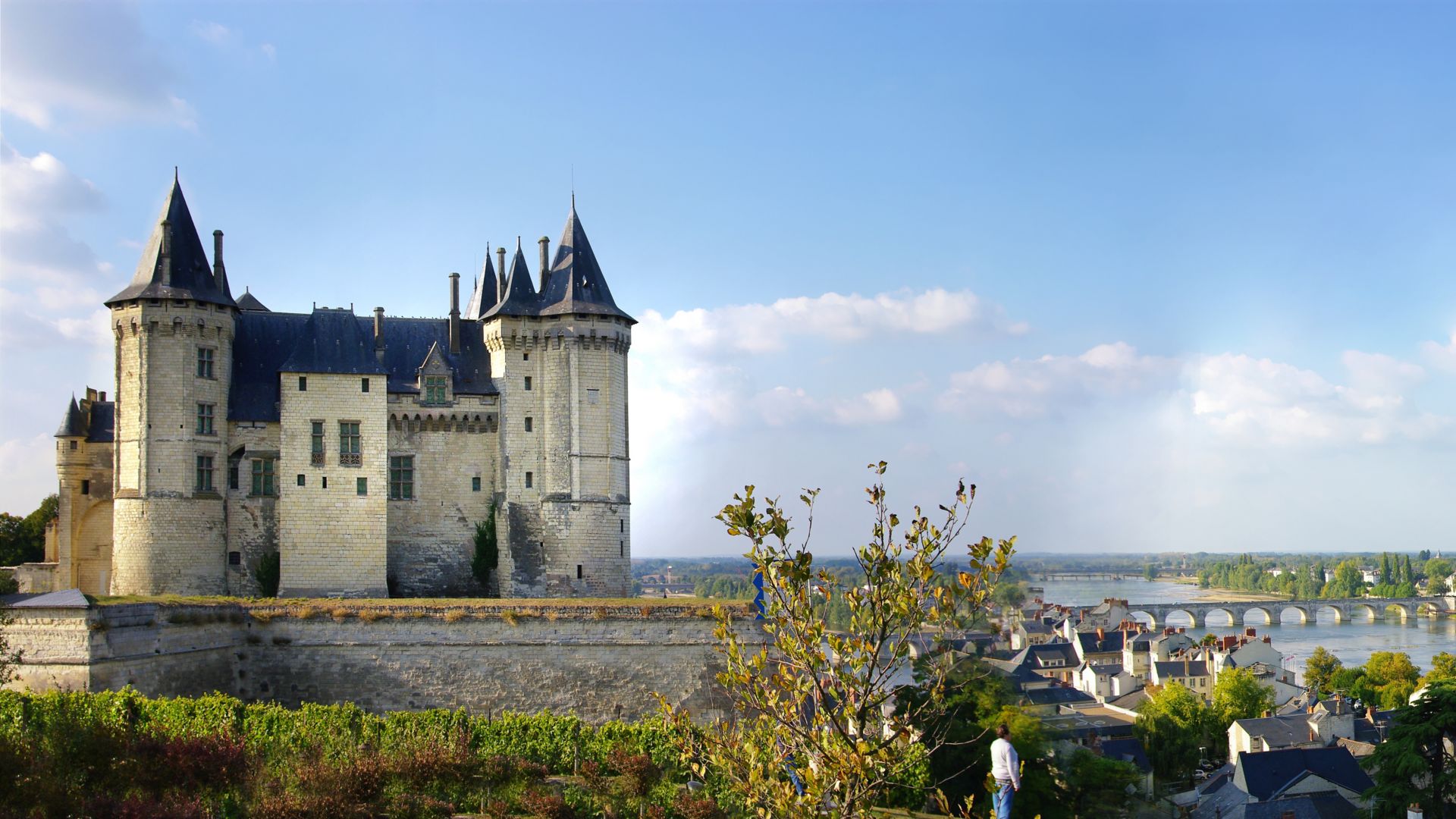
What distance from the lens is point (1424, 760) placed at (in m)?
31.8

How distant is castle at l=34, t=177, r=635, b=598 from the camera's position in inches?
1236

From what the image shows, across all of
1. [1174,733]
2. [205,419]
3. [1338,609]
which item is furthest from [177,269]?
[1338,609]

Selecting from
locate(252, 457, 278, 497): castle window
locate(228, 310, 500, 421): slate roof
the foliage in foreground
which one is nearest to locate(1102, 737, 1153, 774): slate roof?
the foliage in foreground

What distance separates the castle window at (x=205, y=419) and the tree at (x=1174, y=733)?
34.6 m

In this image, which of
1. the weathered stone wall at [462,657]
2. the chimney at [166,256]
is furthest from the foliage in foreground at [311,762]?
the chimney at [166,256]

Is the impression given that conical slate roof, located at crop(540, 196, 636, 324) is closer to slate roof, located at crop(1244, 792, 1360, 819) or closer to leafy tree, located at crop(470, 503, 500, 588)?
leafy tree, located at crop(470, 503, 500, 588)

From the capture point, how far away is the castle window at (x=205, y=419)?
31.8 meters

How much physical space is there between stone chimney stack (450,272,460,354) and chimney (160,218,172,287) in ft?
24.2

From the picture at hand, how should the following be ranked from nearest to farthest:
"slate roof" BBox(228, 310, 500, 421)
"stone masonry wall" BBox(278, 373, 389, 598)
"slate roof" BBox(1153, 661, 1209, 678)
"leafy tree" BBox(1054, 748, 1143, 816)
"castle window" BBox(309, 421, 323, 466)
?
"leafy tree" BBox(1054, 748, 1143, 816), "stone masonry wall" BBox(278, 373, 389, 598), "castle window" BBox(309, 421, 323, 466), "slate roof" BBox(228, 310, 500, 421), "slate roof" BBox(1153, 661, 1209, 678)

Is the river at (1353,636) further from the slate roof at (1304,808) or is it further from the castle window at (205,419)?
the castle window at (205,419)

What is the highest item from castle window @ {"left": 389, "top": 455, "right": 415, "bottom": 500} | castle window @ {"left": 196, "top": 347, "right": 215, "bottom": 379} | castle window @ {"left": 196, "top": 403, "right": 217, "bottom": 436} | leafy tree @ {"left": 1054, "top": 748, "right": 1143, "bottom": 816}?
castle window @ {"left": 196, "top": 347, "right": 215, "bottom": 379}

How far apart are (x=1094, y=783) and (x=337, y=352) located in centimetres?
2308

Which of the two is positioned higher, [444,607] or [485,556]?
[485,556]

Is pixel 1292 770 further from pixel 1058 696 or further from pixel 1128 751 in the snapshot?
pixel 1058 696
